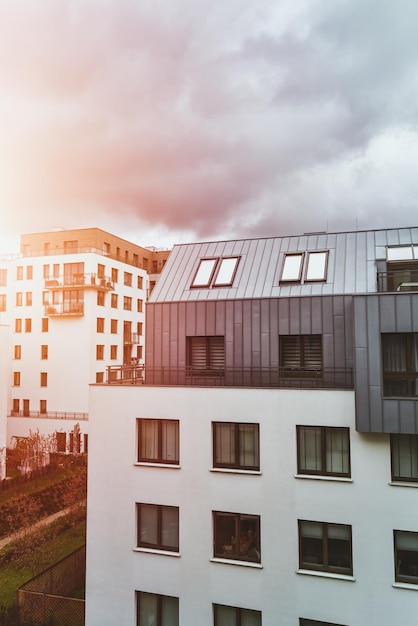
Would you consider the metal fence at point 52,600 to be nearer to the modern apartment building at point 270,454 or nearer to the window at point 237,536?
the modern apartment building at point 270,454

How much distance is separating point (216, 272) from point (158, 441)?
713 cm

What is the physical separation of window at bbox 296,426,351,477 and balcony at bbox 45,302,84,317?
4216 cm

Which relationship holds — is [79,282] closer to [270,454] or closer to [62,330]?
[62,330]

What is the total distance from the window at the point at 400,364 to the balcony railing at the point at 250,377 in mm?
1239

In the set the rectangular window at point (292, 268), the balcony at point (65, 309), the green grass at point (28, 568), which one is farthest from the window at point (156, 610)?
the balcony at point (65, 309)

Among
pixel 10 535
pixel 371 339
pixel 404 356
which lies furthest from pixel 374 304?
pixel 10 535

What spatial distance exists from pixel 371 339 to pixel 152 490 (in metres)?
8.77

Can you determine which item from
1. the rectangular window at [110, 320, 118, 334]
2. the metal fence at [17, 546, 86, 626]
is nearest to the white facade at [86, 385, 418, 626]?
the metal fence at [17, 546, 86, 626]

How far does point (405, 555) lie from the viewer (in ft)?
46.0

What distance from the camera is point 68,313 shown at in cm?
5409

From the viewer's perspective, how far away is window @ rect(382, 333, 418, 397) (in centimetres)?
1497

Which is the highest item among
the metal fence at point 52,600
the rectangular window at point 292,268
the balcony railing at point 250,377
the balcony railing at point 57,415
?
the rectangular window at point 292,268

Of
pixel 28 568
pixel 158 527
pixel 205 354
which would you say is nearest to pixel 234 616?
pixel 158 527

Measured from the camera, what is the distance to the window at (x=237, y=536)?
15.4 m
